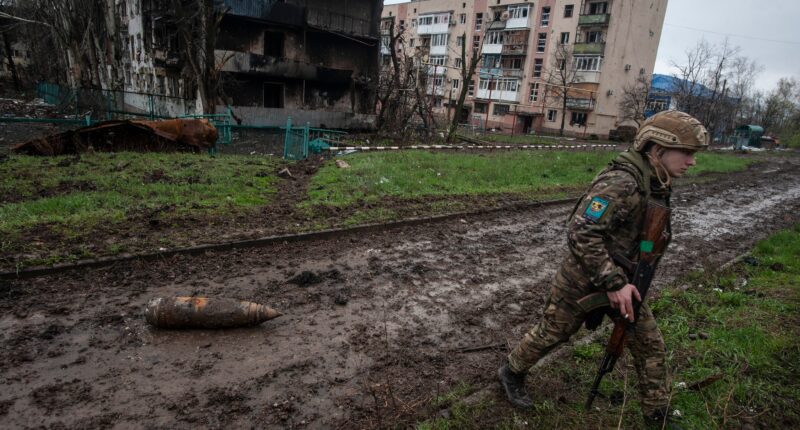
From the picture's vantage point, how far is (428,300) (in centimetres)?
486

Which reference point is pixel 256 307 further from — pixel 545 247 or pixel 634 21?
pixel 634 21

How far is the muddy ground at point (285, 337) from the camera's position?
9.80 feet

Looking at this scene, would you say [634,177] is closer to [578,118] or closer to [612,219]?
[612,219]

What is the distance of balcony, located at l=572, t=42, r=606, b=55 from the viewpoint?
43684 mm

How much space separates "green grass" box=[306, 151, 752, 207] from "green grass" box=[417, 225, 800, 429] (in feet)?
18.1

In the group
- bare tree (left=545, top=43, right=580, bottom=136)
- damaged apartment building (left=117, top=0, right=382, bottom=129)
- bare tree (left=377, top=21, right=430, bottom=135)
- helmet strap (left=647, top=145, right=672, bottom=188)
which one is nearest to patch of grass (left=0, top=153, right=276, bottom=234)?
helmet strap (left=647, top=145, right=672, bottom=188)

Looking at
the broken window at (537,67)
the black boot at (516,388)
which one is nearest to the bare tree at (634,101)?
the broken window at (537,67)

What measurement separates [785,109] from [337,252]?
82358 mm

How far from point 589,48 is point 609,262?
48943 mm

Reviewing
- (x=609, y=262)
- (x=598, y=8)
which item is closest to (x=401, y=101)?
(x=609, y=262)

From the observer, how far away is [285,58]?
90.9ft

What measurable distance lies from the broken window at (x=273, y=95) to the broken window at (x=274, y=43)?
6.35 feet

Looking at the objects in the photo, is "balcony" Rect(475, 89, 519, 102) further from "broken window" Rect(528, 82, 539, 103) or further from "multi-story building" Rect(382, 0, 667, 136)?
"broken window" Rect(528, 82, 539, 103)

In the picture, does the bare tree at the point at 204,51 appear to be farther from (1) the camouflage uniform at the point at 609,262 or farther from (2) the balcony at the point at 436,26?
(2) the balcony at the point at 436,26
